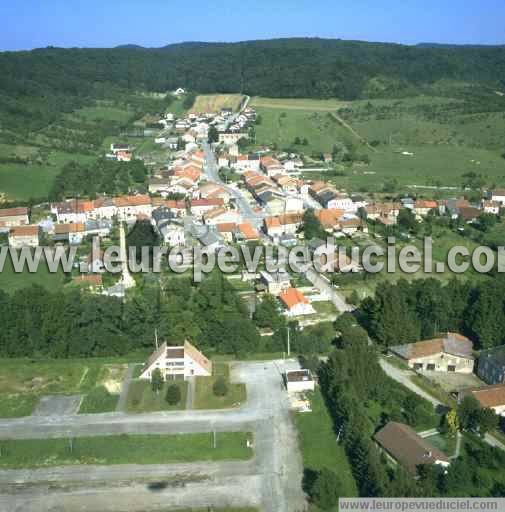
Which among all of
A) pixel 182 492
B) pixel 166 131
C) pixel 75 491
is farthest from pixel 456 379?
pixel 166 131

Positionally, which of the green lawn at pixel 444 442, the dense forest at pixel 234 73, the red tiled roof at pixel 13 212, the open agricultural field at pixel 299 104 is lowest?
the green lawn at pixel 444 442

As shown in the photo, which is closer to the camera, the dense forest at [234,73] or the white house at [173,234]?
the white house at [173,234]

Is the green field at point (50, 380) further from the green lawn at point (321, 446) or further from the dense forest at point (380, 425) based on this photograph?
the dense forest at point (380, 425)

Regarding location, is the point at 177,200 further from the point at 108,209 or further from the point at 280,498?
the point at 280,498

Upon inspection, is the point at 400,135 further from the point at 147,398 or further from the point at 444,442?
the point at 444,442

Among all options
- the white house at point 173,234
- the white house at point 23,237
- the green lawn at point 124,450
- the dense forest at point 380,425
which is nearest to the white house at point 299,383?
the dense forest at point 380,425

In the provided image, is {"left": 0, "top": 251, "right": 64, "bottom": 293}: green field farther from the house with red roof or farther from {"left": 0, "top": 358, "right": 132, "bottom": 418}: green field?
the house with red roof

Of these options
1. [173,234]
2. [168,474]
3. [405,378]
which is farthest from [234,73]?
[168,474]
